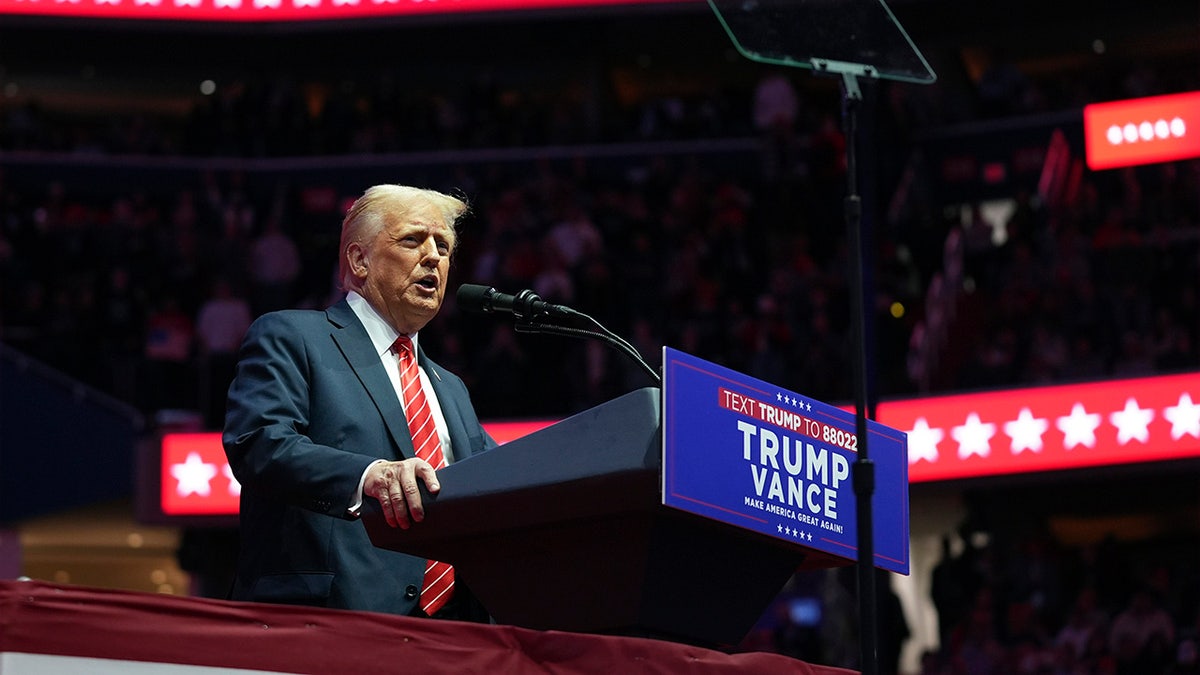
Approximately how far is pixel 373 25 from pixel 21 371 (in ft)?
19.7

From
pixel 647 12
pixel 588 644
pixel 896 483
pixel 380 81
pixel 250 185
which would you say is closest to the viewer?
pixel 588 644

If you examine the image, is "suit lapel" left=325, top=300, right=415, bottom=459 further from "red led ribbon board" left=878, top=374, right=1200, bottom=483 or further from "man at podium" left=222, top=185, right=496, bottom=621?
"red led ribbon board" left=878, top=374, right=1200, bottom=483

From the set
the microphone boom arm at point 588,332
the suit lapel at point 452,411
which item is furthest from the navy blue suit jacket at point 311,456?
the microphone boom arm at point 588,332

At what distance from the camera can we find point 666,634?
8.80 ft

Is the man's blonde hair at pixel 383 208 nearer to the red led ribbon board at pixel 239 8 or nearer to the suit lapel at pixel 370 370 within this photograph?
the suit lapel at pixel 370 370

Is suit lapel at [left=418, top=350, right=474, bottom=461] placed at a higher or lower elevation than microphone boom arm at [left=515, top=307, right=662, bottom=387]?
lower

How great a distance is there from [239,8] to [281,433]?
620 inches

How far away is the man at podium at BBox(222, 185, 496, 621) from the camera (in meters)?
2.70

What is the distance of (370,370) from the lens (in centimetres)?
305

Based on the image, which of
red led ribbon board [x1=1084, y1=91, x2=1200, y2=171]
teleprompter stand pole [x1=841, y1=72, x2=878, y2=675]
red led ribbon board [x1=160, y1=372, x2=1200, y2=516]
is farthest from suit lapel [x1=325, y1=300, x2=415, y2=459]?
red led ribbon board [x1=160, y1=372, x2=1200, y2=516]

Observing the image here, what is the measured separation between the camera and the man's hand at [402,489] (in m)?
2.59

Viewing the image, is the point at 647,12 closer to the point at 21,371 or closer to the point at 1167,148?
the point at 21,371

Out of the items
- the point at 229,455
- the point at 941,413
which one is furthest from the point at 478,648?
the point at 941,413

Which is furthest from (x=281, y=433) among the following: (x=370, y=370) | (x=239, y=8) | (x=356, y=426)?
(x=239, y=8)
